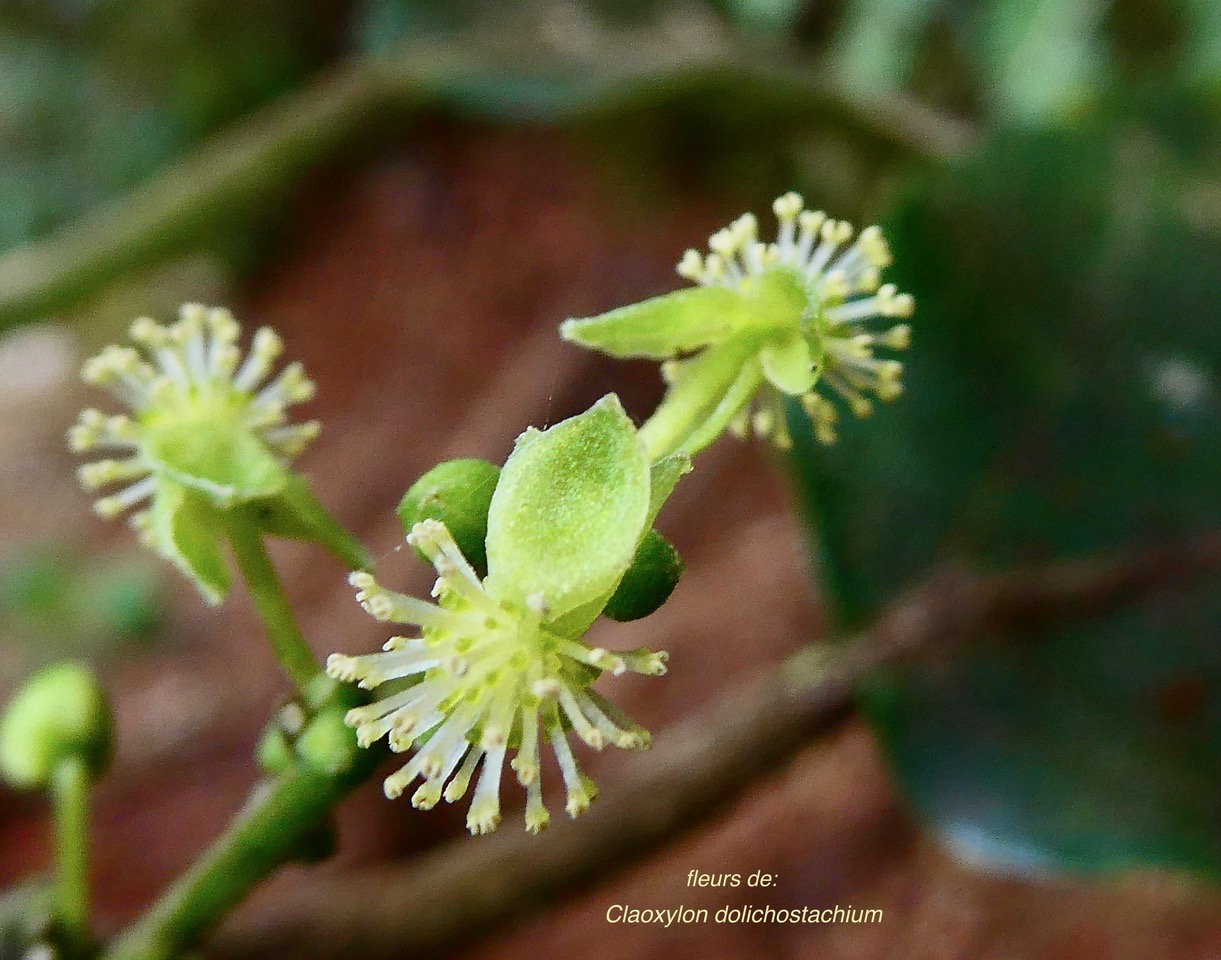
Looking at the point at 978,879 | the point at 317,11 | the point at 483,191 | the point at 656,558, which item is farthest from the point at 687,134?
the point at 656,558

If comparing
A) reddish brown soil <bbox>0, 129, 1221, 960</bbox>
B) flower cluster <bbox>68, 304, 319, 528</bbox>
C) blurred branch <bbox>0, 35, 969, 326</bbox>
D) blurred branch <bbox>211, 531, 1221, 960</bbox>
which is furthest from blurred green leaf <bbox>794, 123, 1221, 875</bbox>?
flower cluster <bbox>68, 304, 319, 528</bbox>

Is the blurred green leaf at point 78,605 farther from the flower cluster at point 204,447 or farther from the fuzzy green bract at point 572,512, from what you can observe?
the fuzzy green bract at point 572,512

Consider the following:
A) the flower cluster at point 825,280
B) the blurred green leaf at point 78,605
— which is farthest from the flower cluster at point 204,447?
the blurred green leaf at point 78,605

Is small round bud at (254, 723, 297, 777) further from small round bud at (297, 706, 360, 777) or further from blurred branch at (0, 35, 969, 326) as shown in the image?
blurred branch at (0, 35, 969, 326)

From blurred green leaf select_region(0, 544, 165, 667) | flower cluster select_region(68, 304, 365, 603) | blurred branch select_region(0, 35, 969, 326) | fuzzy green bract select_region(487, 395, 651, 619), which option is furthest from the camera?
blurred green leaf select_region(0, 544, 165, 667)

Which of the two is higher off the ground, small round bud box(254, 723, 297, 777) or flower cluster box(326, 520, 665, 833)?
small round bud box(254, 723, 297, 777)

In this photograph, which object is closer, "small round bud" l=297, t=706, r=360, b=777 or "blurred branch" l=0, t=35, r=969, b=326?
"small round bud" l=297, t=706, r=360, b=777

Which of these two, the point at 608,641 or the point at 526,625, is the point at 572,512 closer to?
the point at 526,625

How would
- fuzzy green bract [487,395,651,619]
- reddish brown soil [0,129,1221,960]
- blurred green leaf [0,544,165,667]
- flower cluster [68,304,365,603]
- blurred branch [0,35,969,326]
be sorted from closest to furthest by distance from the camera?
fuzzy green bract [487,395,651,619]
flower cluster [68,304,365,603]
reddish brown soil [0,129,1221,960]
blurred branch [0,35,969,326]
blurred green leaf [0,544,165,667]
